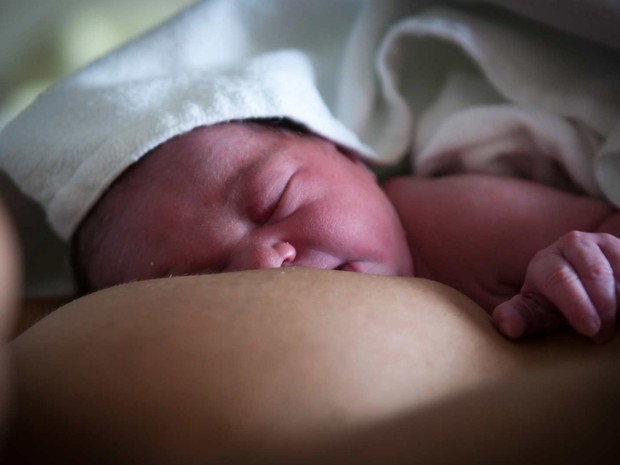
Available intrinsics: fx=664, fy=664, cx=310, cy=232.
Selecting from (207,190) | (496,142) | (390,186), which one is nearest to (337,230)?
(207,190)

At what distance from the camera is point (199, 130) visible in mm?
827

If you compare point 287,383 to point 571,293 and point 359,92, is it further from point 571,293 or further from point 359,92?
point 359,92

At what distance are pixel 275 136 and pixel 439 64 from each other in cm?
37

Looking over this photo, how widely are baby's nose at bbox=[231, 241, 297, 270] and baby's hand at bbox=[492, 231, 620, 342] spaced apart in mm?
221

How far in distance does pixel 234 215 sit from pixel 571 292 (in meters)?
0.36

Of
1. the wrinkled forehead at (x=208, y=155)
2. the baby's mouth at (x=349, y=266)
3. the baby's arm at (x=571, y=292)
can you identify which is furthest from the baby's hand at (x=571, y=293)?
the wrinkled forehead at (x=208, y=155)

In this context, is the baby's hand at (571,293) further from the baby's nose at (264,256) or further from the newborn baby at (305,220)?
the baby's nose at (264,256)

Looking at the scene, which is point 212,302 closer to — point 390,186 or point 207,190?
point 207,190

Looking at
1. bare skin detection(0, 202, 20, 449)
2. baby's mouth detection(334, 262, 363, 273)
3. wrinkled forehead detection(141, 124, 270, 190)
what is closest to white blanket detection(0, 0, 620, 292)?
wrinkled forehead detection(141, 124, 270, 190)

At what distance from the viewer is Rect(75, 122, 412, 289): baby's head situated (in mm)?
718

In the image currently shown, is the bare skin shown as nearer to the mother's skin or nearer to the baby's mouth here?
the mother's skin

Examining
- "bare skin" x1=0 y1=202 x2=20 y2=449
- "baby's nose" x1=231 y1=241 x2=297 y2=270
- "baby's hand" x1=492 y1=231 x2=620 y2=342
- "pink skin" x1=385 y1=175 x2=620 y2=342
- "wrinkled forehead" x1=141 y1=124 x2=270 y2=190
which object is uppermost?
"bare skin" x1=0 y1=202 x2=20 y2=449

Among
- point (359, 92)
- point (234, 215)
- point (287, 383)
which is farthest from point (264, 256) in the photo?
point (359, 92)

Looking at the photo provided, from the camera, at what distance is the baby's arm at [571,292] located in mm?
537
